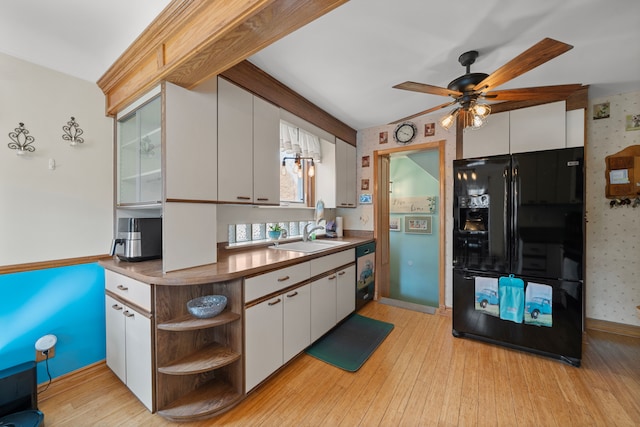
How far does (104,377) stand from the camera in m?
1.80

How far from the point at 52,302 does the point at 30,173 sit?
2.95 feet

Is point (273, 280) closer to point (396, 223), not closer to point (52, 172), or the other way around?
point (52, 172)

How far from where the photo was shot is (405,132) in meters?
3.13

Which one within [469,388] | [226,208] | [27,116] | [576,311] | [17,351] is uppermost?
[27,116]

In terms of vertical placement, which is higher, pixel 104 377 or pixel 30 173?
pixel 30 173

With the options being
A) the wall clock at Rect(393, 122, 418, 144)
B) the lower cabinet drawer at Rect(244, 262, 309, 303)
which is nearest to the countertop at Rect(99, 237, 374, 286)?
the lower cabinet drawer at Rect(244, 262, 309, 303)

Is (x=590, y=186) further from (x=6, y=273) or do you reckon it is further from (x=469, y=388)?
(x=6, y=273)

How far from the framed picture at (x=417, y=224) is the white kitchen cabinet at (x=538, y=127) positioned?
5.87 ft

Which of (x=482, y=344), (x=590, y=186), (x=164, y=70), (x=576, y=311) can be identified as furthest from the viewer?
(x=590, y=186)

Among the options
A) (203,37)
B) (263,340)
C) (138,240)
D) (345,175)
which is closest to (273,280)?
(263,340)

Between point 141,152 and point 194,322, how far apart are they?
1.28 m

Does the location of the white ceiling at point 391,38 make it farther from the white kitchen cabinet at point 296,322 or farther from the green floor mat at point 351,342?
the green floor mat at point 351,342

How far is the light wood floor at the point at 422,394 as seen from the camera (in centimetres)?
146

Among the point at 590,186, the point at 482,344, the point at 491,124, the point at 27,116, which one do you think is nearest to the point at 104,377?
the point at 27,116
